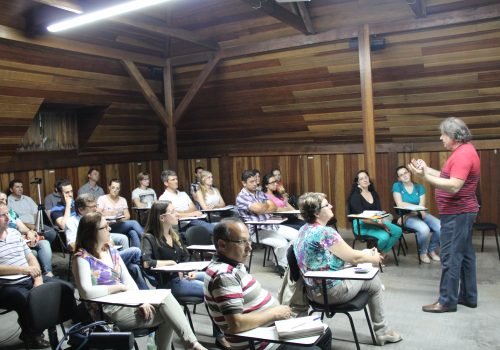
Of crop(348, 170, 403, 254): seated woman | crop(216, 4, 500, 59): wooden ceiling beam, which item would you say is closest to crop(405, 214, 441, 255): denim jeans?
Result: crop(348, 170, 403, 254): seated woman

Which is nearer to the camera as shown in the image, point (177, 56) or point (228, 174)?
point (177, 56)

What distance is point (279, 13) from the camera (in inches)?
223

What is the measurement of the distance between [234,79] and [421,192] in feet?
10.5

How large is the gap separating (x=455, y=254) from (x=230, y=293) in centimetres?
239

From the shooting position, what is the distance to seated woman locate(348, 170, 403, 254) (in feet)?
18.1

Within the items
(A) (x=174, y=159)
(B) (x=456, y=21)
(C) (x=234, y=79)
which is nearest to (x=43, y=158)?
(A) (x=174, y=159)

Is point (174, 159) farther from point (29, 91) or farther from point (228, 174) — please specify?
point (29, 91)

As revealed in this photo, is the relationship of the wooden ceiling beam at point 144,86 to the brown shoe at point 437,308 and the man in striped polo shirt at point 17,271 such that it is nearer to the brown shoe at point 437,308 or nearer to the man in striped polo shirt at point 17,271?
the man in striped polo shirt at point 17,271

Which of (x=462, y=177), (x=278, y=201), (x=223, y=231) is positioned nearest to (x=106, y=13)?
(x=278, y=201)

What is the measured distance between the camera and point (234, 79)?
7750 mm

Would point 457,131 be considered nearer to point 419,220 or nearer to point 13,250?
point 419,220

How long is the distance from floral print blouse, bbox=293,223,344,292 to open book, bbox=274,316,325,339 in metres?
0.87

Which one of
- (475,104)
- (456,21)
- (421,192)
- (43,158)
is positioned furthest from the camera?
(43,158)

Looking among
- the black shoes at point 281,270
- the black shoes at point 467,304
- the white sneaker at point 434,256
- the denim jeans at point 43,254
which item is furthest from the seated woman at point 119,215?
the black shoes at point 467,304
